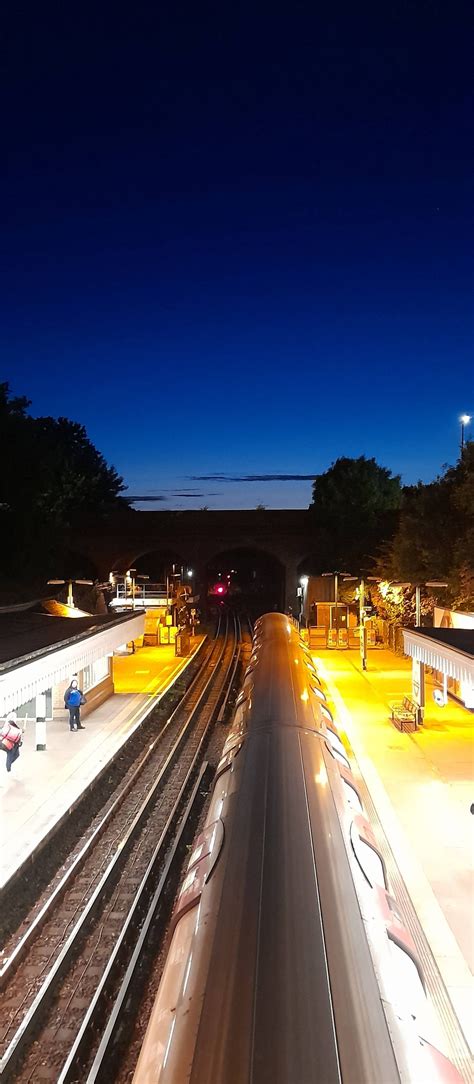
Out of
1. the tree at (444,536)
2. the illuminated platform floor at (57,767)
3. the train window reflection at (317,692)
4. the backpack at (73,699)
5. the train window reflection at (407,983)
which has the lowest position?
the illuminated platform floor at (57,767)

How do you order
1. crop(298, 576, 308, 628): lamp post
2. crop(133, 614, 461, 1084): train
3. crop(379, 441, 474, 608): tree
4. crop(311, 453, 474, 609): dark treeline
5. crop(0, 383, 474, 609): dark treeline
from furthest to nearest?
crop(298, 576, 308, 628): lamp post → crop(0, 383, 474, 609): dark treeline → crop(311, 453, 474, 609): dark treeline → crop(379, 441, 474, 608): tree → crop(133, 614, 461, 1084): train

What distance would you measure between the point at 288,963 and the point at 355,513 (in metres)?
46.7

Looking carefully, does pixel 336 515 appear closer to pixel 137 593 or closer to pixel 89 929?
pixel 137 593

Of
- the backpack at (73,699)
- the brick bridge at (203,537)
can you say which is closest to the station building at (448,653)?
the backpack at (73,699)

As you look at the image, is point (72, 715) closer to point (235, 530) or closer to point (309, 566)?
point (235, 530)

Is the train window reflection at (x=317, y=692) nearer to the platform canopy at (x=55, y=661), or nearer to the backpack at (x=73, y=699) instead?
the platform canopy at (x=55, y=661)

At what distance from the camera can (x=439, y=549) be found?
2658 centimetres

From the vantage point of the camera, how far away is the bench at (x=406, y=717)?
16.0 meters

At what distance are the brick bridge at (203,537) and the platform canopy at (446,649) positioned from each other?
33.8 m

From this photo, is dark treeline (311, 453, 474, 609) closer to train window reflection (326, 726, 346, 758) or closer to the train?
train window reflection (326, 726, 346, 758)

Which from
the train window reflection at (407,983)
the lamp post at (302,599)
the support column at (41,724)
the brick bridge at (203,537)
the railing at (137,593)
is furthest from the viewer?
the brick bridge at (203,537)

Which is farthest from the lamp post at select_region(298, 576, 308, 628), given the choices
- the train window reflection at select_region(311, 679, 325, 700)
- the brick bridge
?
the train window reflection at select_region(311, 679, 325, 700)

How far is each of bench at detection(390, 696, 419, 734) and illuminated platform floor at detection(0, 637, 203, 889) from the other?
6.97 metres

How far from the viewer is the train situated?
3013 mm
